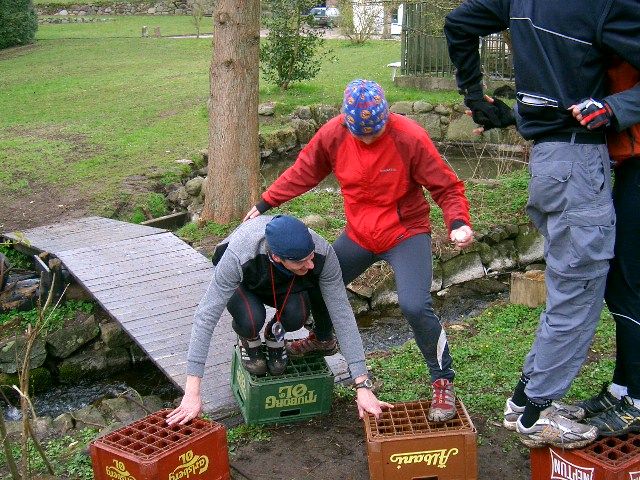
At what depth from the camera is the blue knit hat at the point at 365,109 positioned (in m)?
3.97

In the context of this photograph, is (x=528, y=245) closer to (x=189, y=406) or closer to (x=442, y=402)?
(x=442, y=402)

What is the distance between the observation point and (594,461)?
3451 mm

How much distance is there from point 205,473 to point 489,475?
4.76 ft

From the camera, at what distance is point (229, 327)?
19.9ft

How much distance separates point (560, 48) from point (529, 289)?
380cm

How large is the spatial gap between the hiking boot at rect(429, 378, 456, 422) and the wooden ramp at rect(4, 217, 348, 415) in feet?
3.77

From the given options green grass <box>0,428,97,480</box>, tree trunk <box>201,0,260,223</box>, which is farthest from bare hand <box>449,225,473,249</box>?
tree trunk <box>201,0,260,223</box>

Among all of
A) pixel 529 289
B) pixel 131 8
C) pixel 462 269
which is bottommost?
pixel 462 269

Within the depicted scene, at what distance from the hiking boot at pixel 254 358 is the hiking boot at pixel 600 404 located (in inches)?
68.4

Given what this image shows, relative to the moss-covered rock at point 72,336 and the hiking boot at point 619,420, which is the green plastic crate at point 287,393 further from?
the moss-covered rock at point 72,336

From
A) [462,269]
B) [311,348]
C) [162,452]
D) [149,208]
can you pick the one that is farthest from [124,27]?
[162,452]

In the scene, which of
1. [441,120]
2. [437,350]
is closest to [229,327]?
[437,350]

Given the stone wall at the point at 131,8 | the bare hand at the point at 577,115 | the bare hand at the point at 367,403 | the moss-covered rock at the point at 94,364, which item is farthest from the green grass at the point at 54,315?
the stone wall at the point at 131,8

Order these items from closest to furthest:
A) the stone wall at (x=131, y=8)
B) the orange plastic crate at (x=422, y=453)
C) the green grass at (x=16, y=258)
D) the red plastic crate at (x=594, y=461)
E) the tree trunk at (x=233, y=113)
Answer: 1. the red plastic crate at (x=594, y=461)
2. the orange plastic crate at (x=422, y=453)
3. the green grass at (x=16, y=258)
4. the tree trunk at (x=233, y=113)
5. the stone wall at (x=131, y=8)
